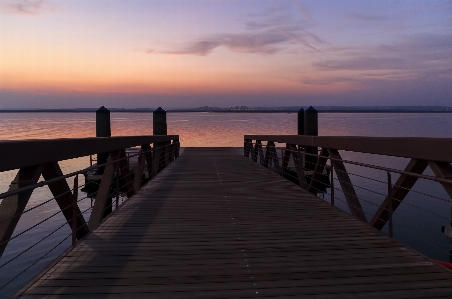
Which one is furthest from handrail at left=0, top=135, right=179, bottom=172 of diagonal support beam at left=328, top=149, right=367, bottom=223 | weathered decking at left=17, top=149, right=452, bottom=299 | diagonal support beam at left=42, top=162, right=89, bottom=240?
diagonal support beam at left=328, top=149, right=367, bottom=223

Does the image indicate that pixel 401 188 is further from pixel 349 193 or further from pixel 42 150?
pixel 42 150

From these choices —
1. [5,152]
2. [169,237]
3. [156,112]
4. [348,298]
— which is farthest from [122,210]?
[156,112]

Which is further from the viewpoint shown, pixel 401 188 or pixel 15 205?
pixel 401 188

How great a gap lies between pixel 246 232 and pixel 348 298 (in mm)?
1845

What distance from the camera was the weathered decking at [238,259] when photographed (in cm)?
292

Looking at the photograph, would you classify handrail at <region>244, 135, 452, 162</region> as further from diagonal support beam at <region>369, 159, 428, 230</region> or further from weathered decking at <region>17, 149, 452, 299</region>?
weathered decking at <region>17, 149, 452, 299</region>

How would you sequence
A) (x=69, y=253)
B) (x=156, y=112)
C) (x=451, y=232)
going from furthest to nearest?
(x=156, y=112) < (x=451, y=232) < (x=69, y=253)

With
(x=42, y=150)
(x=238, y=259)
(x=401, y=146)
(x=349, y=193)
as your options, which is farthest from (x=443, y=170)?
(x=42, y=150)

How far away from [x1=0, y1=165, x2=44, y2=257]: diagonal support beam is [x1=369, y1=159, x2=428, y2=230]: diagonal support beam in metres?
2.92

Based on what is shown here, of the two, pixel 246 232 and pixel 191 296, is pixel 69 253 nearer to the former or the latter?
pixel 191 296

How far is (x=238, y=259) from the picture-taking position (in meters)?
3.59

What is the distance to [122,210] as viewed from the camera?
5.77 meters

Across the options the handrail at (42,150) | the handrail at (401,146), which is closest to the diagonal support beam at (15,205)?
the handrail at (42,150)

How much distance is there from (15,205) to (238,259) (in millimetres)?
1690
